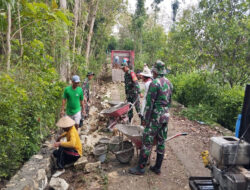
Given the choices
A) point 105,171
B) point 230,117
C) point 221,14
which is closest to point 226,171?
point 105,171

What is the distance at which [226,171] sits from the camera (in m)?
2.60

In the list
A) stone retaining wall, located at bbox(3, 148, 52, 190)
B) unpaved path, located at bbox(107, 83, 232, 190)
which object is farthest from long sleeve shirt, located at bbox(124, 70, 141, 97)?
stone retaining wall, located at bbox(3, 148, 52, 190)

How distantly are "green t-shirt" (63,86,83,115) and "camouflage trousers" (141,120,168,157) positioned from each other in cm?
218

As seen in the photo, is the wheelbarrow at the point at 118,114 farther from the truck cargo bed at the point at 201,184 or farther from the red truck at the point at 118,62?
the red truck at the point at 118,62

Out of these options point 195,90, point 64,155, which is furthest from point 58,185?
point 195,90

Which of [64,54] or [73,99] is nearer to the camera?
[73,99]

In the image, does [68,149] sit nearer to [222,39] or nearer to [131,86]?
[131,86]

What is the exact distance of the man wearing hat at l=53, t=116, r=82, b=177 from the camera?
13.9 ft

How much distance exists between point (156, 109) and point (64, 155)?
6.74 feet

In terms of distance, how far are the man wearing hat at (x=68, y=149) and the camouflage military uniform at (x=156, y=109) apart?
1339 millimetres

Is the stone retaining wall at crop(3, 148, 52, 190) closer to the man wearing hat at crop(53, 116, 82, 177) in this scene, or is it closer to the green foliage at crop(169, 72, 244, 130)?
the man wearing hat at crop(53, 116, 82, 177)

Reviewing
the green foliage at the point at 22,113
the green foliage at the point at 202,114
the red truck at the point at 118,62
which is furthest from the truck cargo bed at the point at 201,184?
the red truck at the point at 118,62

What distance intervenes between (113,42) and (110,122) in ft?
108

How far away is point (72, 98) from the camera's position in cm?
550
